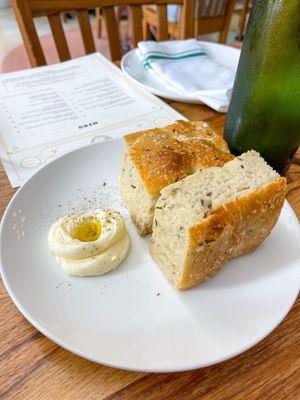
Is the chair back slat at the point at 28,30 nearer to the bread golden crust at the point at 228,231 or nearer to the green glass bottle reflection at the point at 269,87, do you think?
the green glass bottle reflection at the point at 269,87

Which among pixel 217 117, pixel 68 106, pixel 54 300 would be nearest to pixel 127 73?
pixel 68 106

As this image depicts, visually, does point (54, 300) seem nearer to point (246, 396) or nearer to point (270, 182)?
point (246, 396)

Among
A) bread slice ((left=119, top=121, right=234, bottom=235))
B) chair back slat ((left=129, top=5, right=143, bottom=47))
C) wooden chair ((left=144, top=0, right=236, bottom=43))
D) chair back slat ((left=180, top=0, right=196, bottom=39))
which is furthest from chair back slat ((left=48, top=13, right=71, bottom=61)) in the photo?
wooden chair ((left=144, top=0, right=236, bottom=43))

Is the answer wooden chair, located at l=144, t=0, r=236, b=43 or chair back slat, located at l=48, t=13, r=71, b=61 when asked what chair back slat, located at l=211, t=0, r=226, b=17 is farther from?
chair back slat, located at l=48, t=13, r=71, b=61

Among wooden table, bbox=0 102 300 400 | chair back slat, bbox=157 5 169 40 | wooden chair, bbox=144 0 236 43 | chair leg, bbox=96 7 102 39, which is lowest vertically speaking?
chair leg, bbox=96 7 102 39

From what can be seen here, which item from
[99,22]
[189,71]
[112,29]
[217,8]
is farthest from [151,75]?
[99,22]

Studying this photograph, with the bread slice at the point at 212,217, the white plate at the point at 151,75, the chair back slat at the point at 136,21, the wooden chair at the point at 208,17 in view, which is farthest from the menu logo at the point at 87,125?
the wooden chair at the point at 208,17
